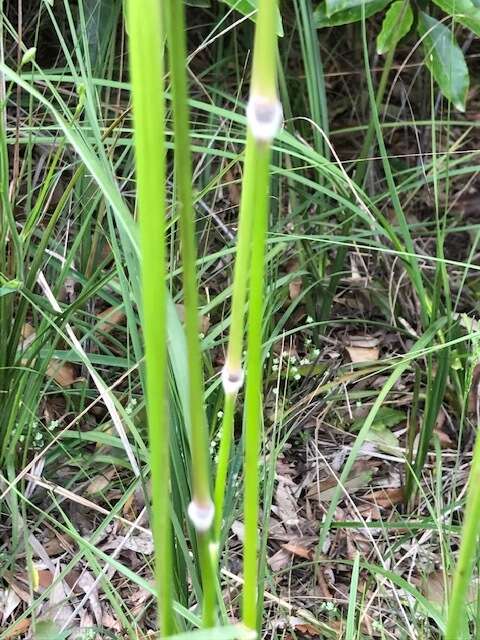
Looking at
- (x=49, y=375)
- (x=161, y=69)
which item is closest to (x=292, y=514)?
(x=49, y=375)

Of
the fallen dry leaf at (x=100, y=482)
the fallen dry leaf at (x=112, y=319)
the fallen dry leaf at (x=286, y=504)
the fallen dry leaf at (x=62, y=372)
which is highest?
the fallen dry leaf at (x=112, y=319)

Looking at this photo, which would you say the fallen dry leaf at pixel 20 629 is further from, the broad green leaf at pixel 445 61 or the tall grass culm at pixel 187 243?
the broad green leaf at pixel 445 61

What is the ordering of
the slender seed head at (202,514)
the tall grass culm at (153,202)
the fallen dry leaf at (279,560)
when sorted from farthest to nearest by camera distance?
the fallen dry leaf at (279,560)
the slender seed head at (202,514)
the tall grass culm at (153,202)

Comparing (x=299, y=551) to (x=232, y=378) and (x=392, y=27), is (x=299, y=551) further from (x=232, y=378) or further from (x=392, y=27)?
(x=392, y=27)

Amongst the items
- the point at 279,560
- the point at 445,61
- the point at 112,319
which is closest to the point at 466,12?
the point at 445,61

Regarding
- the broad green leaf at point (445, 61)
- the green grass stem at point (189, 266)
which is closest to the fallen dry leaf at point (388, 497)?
the broad green leaf at point (445, 61)

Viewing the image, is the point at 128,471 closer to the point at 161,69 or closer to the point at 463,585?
the point at 463,585
